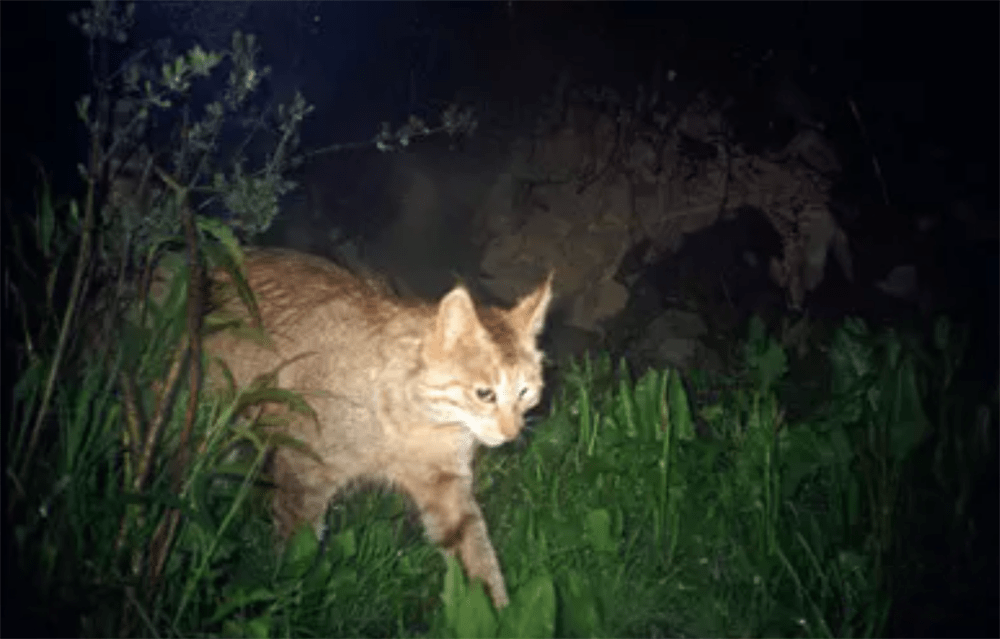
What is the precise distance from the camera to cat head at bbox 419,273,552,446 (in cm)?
344

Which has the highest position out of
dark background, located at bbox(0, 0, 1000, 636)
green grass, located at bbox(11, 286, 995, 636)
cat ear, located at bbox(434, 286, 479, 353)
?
dark background, located at bbox(0, 0, 1000, 636)

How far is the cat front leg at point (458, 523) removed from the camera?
3455 millimetres

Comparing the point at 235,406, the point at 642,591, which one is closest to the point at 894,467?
→ the point at 642,591

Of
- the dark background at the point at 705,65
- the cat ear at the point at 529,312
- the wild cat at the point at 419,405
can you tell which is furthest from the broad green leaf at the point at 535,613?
the dark background at the point at 705,65

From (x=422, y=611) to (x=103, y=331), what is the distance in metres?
1.47

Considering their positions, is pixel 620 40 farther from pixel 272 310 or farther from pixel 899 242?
pixel 272 310

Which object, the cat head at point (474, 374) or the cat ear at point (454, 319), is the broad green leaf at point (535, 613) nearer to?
the cat head at point (474, 374)

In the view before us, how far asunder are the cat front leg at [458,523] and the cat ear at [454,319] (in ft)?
1.70

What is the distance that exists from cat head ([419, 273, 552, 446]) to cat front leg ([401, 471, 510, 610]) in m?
0.25

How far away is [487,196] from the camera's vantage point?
571 centimetres

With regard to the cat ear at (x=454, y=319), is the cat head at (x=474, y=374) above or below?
below

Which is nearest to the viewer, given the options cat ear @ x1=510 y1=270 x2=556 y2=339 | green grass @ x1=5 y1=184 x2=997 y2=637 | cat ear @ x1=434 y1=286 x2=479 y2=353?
green grass @ x1=5 y1=184 x2=997 y2=637

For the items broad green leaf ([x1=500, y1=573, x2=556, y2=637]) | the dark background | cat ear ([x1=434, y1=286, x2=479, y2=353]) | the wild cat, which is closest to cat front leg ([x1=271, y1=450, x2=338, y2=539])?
the wild cat

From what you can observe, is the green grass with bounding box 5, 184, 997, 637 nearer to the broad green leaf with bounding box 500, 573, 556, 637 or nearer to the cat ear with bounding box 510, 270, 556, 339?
the broad green leaf with bounding box 500, 573, 556, 637
